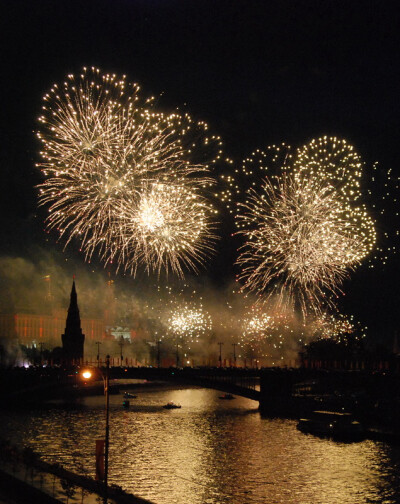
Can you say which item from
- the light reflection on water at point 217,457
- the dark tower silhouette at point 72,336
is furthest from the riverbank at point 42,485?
the dark tower silhouette at point 72,336

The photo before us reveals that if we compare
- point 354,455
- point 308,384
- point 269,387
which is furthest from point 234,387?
point 354,455

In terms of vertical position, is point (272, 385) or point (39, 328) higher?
point (39, 328)

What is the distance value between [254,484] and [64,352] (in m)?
88.3

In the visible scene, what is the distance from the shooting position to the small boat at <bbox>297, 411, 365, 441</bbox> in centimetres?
4475

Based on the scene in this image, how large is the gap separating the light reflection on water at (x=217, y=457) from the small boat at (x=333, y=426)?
92 centimetres

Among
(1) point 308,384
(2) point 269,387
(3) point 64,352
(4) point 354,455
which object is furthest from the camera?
(3) point 64,352

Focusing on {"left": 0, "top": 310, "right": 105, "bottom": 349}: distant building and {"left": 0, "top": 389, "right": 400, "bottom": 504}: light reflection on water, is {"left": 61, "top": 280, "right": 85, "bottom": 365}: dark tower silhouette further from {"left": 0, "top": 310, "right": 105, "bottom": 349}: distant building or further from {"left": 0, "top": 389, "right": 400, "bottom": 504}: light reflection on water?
{"left": 0, "top": 389, "right": 400, "bottom": 504}: light reflection on water

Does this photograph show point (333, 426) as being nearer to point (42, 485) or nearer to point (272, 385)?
point (272, 385)

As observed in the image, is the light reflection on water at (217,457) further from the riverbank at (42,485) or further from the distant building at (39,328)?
the distant building at (39,328)

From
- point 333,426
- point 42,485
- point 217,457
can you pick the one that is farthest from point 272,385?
point 42,485

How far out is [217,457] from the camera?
1521 inches

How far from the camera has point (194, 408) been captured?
7019cm

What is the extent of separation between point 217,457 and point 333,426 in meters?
10.5

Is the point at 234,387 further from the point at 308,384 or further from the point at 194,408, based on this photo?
the point at 308,384
